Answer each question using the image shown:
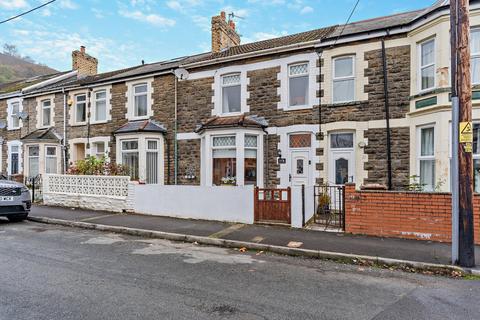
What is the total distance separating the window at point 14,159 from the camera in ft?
66.5

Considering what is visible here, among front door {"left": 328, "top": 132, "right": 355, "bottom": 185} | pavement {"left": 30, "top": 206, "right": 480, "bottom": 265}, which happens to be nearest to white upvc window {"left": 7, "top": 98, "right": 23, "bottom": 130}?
pavement {"left": 30, "top": 206, "right": 480, "bottom": 265}

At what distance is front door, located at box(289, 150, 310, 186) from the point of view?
12.2 metres

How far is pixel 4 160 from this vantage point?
69.1 feet

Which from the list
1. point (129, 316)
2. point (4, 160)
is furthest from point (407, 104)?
point (4, 160)

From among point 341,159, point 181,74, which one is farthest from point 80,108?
point 341,159

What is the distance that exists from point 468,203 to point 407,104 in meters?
5.83

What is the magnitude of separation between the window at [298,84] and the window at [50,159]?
13945 millimetres

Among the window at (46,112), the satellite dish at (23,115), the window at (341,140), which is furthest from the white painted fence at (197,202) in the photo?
the satellite dish at (23,115)

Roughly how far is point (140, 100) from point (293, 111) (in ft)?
26.2

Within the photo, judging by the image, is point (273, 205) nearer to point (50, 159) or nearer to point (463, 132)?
point (463, 132)

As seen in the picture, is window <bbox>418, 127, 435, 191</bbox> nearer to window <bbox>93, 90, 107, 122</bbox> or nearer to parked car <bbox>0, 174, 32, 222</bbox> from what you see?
parked car <bbox>0, 174, 32, 222</bbox>

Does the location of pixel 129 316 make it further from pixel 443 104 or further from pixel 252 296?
pixel 443 104

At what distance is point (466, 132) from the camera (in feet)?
18.5

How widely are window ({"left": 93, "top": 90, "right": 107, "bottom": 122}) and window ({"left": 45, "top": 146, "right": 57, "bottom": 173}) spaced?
352cm
